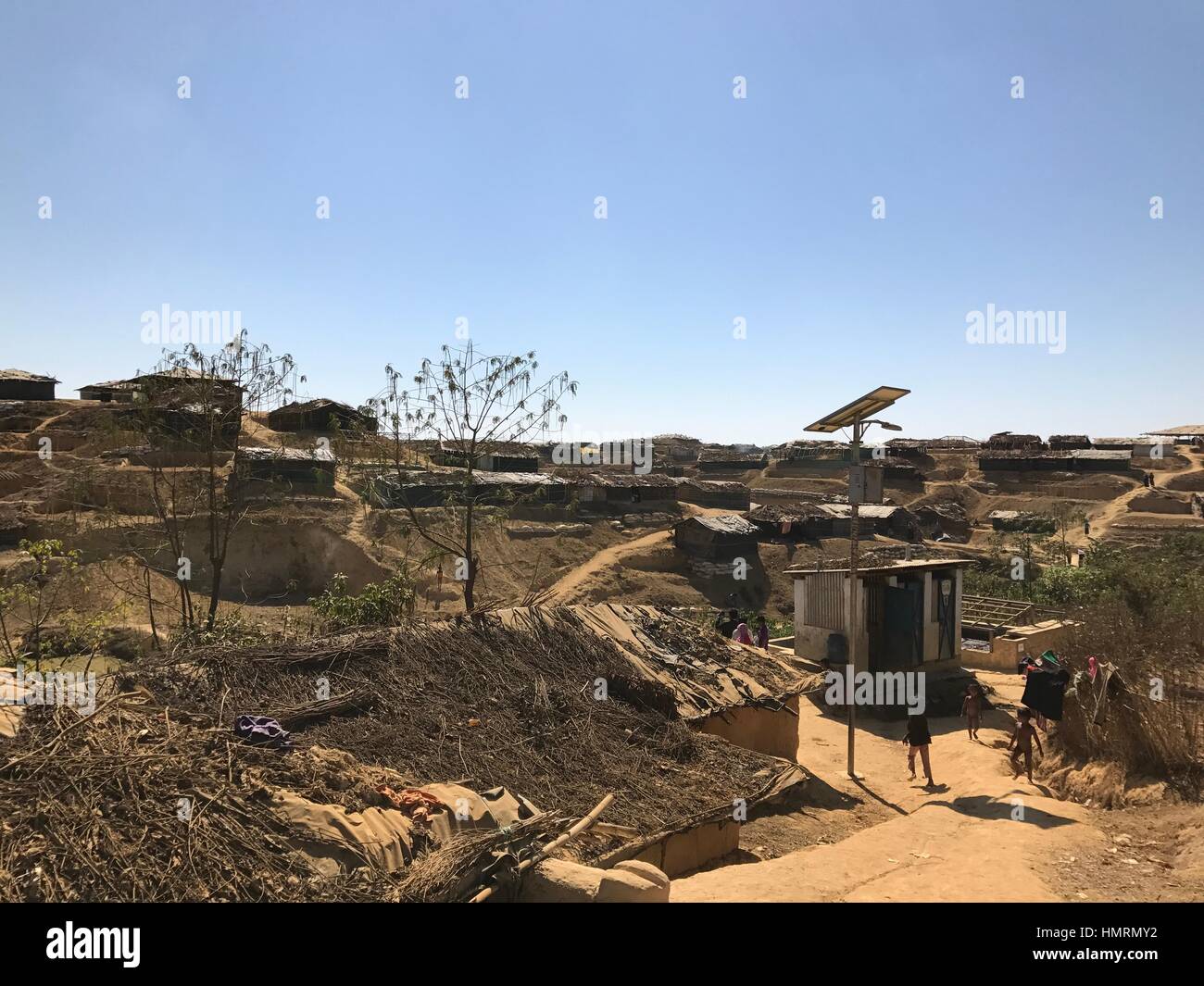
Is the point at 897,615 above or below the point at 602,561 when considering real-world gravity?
above

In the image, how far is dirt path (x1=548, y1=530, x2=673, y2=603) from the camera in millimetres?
28000

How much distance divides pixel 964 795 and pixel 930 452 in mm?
53477

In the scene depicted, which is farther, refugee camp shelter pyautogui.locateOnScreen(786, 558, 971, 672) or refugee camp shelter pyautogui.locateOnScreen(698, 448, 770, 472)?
refugee camp shelter pyautogui.locateOnScreen(698, 448, 770, 472)

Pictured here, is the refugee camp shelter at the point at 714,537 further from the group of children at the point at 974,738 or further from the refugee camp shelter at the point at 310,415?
the group of children at the point at 974,738

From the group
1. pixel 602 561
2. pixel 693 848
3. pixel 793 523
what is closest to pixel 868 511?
pixel 793 523

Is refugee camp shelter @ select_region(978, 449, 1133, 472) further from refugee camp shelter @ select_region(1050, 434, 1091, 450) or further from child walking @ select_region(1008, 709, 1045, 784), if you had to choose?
child walking @ select_region(1008, 709, 1045, 784)

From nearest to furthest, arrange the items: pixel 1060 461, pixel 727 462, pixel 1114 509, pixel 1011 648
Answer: pixel 1011 648
pixel 1114 509
pixel 1060 461
pixel 727 462

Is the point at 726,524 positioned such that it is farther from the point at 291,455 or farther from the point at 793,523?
the point at 291,455

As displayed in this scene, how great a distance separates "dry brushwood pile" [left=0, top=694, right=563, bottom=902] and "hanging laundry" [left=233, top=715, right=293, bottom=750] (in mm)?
445

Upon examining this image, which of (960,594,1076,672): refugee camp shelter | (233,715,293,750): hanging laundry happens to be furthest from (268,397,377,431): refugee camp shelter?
(233,715,293,750): hanging laundry

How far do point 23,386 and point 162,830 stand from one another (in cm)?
4011

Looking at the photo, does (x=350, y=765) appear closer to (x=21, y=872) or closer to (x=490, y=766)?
(x=490, y=766)

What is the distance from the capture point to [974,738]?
12.4m

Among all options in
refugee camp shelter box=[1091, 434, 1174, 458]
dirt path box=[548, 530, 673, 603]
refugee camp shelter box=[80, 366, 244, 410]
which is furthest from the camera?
refugee camp shelter box=[1091, 434, 1174, 458]
